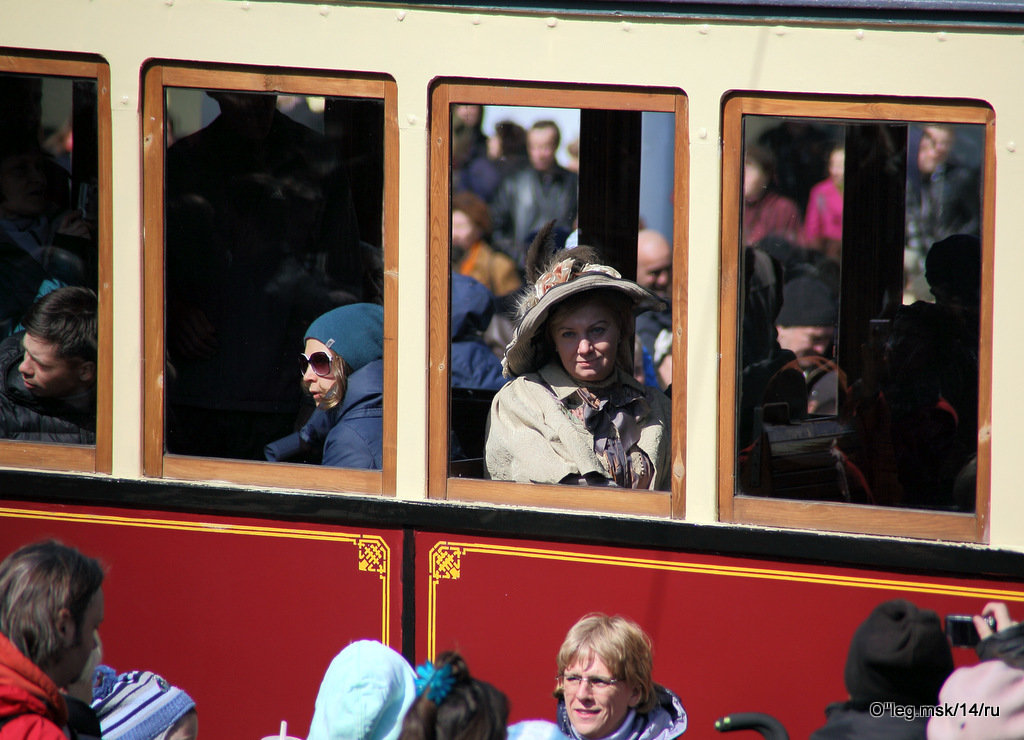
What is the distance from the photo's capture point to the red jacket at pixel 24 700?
1810 mm

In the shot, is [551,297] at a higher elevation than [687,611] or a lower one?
higher

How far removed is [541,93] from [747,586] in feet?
4.70

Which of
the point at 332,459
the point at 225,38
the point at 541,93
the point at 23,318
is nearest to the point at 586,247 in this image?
the point at 541,93

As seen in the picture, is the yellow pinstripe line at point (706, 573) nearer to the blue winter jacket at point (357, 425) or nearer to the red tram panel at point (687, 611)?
the red tram panel at point (687, 611)

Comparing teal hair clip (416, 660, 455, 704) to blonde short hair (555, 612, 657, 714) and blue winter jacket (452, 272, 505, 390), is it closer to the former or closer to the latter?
blonde short hair (555, 612, 657, 714)

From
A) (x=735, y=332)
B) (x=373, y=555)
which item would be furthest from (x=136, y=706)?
(x=735, y=332)

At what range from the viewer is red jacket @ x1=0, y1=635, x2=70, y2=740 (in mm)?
1810

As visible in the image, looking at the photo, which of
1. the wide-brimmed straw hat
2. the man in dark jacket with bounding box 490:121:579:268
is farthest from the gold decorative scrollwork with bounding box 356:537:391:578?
the man in dark jacket with bounding box 490:121:579:268

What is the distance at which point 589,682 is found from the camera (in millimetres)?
2641

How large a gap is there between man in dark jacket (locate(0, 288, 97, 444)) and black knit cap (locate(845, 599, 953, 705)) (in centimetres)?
244

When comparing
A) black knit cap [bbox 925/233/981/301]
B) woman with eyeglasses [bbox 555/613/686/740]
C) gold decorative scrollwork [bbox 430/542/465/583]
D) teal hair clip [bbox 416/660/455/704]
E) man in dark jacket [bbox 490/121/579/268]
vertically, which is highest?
man in dark jacket [bbox 490/121/579/268]

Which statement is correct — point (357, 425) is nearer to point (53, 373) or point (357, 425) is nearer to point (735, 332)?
point (53, 373)

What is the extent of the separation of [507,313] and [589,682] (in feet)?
4.04

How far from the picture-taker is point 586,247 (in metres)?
3.56
